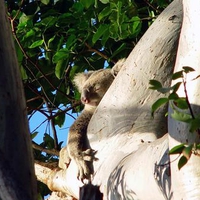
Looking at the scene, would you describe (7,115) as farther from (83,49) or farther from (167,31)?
(83,49)

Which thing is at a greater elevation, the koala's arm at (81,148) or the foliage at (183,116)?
the foliage at (183,116)

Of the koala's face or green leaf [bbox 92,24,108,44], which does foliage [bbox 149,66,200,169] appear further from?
the koala's face

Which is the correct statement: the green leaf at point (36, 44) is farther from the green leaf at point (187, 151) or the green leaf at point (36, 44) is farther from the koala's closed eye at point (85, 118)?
the green leaf at point (187, 151)

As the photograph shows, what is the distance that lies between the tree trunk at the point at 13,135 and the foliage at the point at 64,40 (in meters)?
1.26

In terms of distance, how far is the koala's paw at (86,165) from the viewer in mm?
2969

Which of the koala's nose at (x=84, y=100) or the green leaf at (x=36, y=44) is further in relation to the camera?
the koala's nose at (x=84, y=100)

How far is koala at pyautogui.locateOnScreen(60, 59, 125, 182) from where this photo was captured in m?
3.02

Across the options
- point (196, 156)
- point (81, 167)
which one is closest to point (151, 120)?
point (81, 167)

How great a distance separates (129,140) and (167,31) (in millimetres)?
514

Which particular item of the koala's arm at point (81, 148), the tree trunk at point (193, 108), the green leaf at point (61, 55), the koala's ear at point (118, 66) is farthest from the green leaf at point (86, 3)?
the tree trunk at point (193, 108)

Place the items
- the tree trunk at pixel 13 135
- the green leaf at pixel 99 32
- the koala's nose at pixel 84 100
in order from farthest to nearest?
the koala's nose at pixel 84 100
the green leaf at pixel 99 32
the tree trunk at pixel 13 135

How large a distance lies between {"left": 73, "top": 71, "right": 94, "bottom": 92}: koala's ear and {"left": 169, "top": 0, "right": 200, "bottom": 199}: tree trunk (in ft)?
7.84

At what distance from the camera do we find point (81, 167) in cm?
303

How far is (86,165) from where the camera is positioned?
297cm
